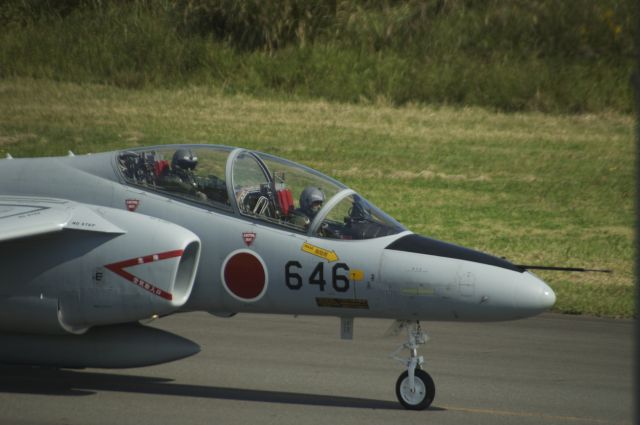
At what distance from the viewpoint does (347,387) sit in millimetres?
10664

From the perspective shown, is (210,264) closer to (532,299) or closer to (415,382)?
(415,382)

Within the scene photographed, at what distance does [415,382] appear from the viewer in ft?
32.0

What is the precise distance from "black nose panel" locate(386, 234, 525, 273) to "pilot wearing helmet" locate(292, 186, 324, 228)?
0.79 m

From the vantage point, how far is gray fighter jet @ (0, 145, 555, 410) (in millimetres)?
9461

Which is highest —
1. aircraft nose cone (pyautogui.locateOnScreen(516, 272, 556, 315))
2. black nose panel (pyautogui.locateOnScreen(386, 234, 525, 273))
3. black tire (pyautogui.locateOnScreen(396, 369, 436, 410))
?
black nose panel (pyautogui.locateOnScreen(386, 234, 525, 273))

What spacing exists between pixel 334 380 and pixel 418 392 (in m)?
1.36

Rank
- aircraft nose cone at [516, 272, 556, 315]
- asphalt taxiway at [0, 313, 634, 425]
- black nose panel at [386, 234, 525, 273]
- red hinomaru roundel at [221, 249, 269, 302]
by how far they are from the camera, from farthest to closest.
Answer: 1. red hinomaru roundel at [221, 249, 269, 302]
2. asphalt taxiway at [0, 313, 634, 425]
3. black nose panel at [386, 234, 525, 273]
4. aircraft nose cone at [516, 272, 556, 315]

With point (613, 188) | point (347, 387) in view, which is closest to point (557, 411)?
point (347, 387)

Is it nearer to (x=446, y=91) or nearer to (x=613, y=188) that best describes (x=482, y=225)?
(x=613, y=188)

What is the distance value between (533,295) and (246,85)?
2183 centimetres

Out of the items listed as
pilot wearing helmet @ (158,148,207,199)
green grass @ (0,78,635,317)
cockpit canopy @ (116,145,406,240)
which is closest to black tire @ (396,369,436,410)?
cockpit canopy @ (116,145,406,240)

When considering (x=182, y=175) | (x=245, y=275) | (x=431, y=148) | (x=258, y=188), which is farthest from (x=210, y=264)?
(x=431, y=148)

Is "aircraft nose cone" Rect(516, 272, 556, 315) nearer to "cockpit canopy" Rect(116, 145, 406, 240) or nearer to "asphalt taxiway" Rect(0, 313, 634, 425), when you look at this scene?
"asphalt taxiway" Rect(0, 313, 634, 425)

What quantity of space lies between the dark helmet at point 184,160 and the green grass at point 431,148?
323 inches
